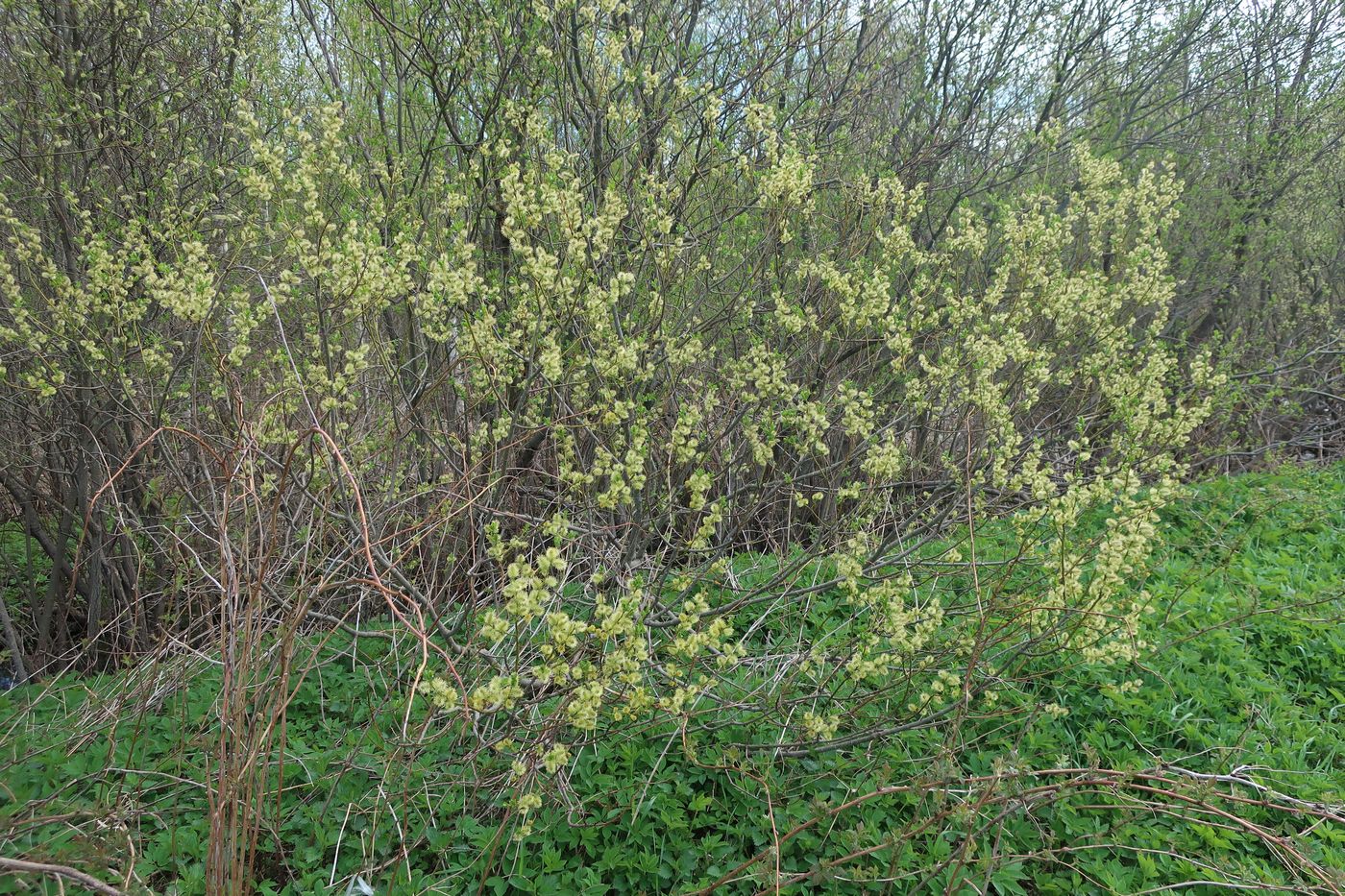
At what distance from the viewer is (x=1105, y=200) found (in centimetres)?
577

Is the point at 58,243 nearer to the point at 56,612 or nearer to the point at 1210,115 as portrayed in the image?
the point at 56,612

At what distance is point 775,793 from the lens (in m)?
3.05

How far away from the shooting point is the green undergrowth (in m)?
2.63

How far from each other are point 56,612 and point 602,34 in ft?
18.5

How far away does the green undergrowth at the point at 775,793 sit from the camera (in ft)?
8.63

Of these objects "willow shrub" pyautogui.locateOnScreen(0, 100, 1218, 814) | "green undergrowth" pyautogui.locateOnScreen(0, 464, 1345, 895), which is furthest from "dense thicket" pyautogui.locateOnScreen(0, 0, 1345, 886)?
"green undergrowth" pyautogui.locateOnScreen(0, 464, 1345, 895)

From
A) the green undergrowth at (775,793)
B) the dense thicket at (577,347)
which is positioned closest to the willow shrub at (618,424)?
the dense thicket at (577,347)

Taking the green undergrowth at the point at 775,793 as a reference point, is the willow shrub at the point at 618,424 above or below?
above

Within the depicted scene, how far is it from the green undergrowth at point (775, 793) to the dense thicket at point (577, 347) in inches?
7.6

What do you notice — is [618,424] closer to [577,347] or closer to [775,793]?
[577,347]

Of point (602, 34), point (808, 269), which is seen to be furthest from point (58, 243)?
point (808, 269)

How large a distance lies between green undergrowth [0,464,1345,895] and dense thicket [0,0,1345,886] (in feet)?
0.63

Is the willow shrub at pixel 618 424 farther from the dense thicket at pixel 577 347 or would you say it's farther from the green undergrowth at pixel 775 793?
the green undergrowth at pixel 775 793

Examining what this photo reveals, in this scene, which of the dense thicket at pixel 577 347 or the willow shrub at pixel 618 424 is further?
the dense thicket at pixel 577 347
